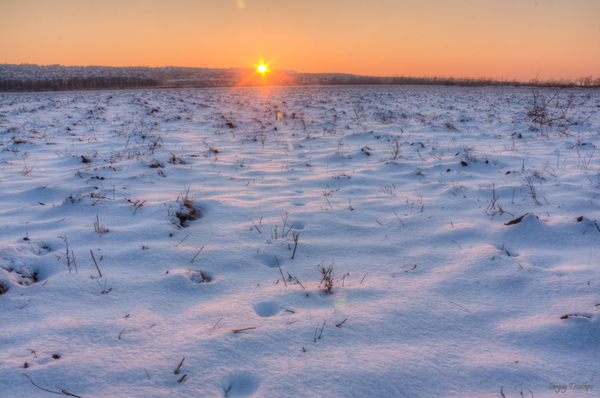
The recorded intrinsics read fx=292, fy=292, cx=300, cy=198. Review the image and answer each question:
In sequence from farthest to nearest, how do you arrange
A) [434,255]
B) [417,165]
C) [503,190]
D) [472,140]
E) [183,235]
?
[472,140] → [417,165] → [503,190] → [183,235] → [434,255]

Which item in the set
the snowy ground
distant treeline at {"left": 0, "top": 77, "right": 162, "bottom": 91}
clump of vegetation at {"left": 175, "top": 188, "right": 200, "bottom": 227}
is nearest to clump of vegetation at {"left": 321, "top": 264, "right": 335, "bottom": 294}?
the snowy ground

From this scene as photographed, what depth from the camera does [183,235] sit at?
2988 millimetres

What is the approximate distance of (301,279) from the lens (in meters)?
2.37

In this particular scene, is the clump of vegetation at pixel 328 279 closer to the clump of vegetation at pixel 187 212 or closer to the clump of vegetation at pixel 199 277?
the clump of vegetation at pixel 199 277

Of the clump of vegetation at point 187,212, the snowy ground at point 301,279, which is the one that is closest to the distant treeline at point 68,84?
the snowy ground at point 301,279

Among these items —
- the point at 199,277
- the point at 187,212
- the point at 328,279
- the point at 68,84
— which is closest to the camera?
the point at 328,279

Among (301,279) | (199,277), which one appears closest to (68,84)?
(199,277)

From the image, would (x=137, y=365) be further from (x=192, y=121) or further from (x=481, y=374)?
(x=192, y=121)

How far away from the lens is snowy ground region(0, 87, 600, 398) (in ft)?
5.04

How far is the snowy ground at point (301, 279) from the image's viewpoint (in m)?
1.54

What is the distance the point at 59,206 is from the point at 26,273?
145 centimetres

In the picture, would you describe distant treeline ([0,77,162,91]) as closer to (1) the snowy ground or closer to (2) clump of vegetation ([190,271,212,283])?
(1) the snowy ground

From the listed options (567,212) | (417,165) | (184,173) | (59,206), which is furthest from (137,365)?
(417,165)

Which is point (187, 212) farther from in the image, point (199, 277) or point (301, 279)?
point (301, 279)
